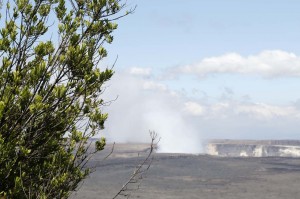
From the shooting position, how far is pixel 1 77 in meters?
6.18

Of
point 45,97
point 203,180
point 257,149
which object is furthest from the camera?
point 257,149

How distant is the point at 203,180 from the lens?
73.7m

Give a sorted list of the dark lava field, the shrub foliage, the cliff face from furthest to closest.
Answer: the cliff face, the dark lava field, the shrub foliage

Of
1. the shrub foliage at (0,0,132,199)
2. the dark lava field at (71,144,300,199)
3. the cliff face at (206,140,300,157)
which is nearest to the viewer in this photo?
the shrub foliage at (0,0,132,199)

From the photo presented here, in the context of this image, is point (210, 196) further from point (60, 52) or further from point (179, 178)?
point (60, 52)

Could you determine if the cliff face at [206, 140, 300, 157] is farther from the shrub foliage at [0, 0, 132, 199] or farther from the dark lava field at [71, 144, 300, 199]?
the shrub foliage at [0, 0, 132, 199]

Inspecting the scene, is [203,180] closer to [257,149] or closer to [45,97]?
[45,97]

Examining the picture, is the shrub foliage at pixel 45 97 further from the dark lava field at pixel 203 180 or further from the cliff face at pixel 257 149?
the cliff face at pixel 257 149

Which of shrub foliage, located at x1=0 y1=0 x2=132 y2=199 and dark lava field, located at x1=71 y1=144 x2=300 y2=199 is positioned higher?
shrub foliage, located at x1=0 y1=0 x2=132 y2=199

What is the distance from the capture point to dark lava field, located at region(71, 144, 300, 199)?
5666 cm

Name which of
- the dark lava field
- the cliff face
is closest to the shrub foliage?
the dark lava field

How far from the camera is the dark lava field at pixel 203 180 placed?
56656 mm

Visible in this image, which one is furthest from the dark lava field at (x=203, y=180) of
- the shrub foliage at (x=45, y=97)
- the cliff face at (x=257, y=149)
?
the cliff face at (x=257, y=149)

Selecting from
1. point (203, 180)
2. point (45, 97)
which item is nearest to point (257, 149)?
point (203, 180)
